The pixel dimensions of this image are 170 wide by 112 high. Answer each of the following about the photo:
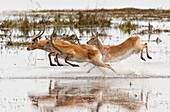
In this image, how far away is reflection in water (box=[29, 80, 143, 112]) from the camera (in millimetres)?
8836

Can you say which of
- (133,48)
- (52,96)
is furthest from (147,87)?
(133,48)

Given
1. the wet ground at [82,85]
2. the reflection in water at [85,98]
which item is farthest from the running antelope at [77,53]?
the reflection in water at [85,98]

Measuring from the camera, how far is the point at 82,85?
1122cm

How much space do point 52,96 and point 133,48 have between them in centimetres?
534

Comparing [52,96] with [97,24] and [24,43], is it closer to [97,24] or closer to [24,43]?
[24,43]

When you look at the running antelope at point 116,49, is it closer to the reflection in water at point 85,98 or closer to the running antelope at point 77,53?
the running antelope at point 77,53

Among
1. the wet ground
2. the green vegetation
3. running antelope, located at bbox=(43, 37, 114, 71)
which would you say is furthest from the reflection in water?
the green vegetation

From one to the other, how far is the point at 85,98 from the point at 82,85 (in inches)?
64.9

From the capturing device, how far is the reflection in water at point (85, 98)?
8.84 meters

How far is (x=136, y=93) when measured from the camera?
10.1 metres

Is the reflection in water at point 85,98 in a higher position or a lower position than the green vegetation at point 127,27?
lower

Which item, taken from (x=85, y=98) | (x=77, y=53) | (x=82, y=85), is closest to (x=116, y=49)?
(x=77, y=53)

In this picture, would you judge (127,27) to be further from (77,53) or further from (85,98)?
(85,98)

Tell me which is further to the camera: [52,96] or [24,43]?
[24,43]
